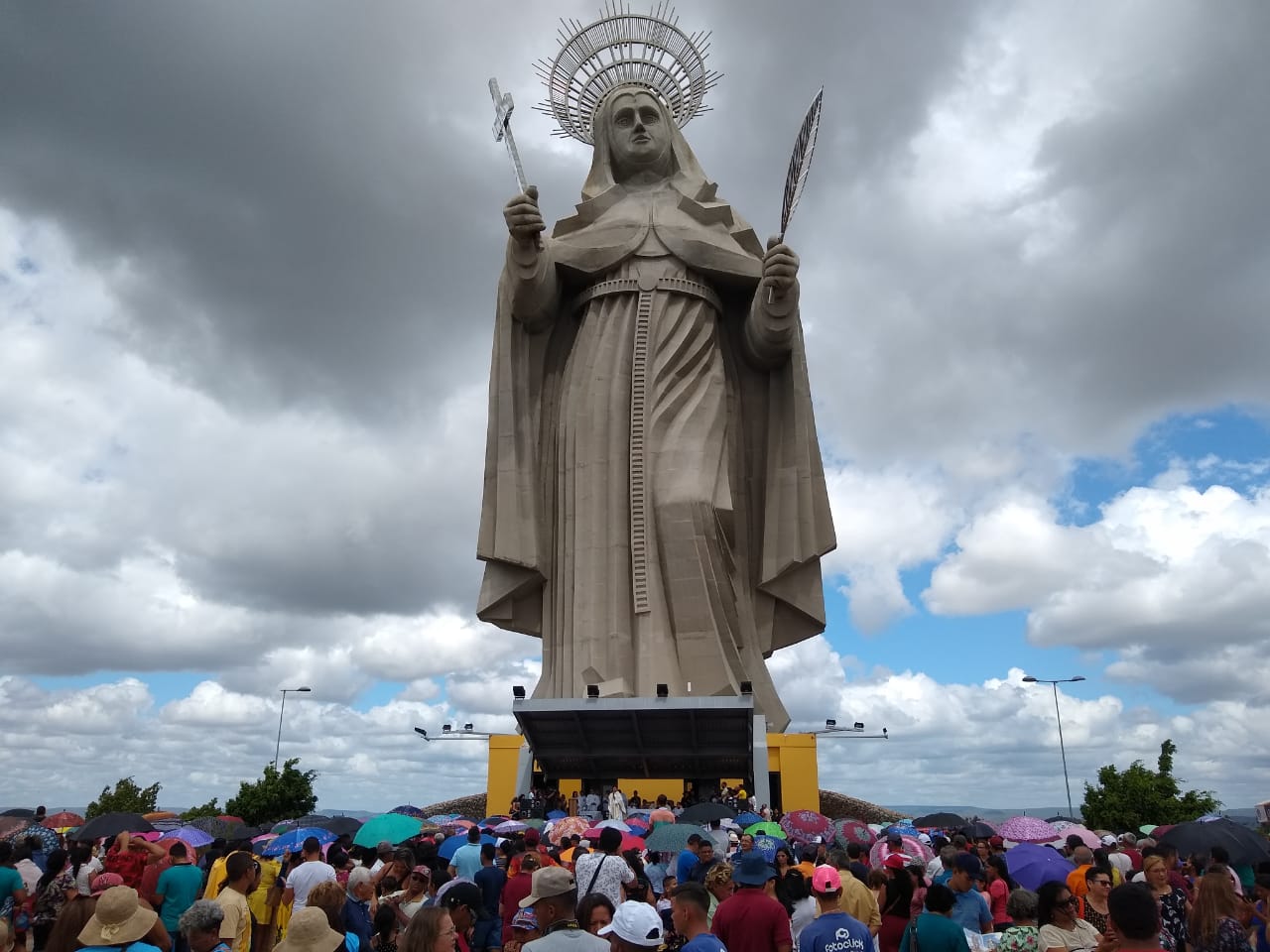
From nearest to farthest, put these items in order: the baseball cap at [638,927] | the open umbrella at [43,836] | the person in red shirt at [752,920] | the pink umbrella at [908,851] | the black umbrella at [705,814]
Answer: the baseball cap at [638,927] < the person in red shirt at [752,920] < the pink umbrella at [908,851] < the open umbrella at [43,836] < the black umbrella at [705,814]

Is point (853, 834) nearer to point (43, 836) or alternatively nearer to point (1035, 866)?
point (1035, 866)

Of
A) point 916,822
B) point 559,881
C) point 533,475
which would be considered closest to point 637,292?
point 533,475

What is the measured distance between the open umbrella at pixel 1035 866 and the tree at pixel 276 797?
2598cm

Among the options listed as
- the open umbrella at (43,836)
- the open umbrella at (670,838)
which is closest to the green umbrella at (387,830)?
the open umbrella at (670,838)

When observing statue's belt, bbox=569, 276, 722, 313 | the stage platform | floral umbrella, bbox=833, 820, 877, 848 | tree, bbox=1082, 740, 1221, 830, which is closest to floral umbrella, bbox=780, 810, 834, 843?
floral umbrella, bbox=833, 820, 877, 848

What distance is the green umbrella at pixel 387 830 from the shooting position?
322 inches

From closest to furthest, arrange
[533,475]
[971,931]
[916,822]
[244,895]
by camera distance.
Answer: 1. [971,931]
2. [244,895]
3. [916,822]
4. [533,475]

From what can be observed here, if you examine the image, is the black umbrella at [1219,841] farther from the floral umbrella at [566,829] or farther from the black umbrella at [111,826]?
the black umbrella at [111,826]

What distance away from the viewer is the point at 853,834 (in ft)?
31.5

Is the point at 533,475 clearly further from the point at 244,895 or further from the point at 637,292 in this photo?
the point at 244,895

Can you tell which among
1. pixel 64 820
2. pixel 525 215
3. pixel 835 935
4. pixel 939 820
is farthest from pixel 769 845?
pixel 64 820

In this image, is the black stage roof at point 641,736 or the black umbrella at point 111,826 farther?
the black stage roof at point 641,736

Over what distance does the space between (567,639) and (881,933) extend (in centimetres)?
1055

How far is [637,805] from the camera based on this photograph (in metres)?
14.2
